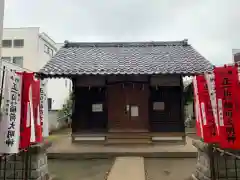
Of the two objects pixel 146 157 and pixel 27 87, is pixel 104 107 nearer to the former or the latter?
pixel 146 157

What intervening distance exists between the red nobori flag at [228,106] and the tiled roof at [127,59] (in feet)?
16.0

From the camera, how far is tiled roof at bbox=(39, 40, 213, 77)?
31.5ft

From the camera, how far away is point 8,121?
4078 mm

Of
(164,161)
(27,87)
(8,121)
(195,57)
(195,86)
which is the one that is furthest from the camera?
(195,57)

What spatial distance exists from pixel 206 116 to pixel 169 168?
3.19 m

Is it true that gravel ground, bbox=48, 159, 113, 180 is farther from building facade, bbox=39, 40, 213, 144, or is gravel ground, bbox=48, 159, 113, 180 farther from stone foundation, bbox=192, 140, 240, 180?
stone foundation, bbox=192, 140, 240, 180

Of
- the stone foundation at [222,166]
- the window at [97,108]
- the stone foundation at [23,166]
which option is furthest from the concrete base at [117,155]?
the stone foundation at [222,166]

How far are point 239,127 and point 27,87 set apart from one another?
4.11 metres

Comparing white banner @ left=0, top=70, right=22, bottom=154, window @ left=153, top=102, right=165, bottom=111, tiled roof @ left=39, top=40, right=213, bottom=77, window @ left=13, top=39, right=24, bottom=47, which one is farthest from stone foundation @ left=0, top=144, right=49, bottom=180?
window @ left=13, top=39, right=24, bottom=47

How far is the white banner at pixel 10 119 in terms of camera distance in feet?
13.1

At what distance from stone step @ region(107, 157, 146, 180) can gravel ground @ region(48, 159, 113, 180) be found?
1.00 ft

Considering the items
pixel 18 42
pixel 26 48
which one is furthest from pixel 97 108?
pixel 18 42

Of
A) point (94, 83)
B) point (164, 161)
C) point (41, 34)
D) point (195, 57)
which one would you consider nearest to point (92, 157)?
point (164, 161)

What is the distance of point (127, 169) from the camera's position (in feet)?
21.6
